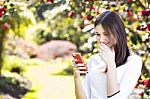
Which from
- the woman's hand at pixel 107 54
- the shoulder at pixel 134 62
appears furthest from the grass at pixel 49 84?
the woman's hand at pixel 107 54

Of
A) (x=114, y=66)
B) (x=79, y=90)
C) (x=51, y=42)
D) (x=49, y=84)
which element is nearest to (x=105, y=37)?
(x=114, y=66)

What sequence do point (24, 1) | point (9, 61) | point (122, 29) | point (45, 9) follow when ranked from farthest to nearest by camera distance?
1. point (9, 61)
2. point (45, 9)
3. point (24, 1)
4. point (122, 29)

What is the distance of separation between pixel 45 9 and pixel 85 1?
2.16ft

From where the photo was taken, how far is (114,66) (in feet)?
9.49

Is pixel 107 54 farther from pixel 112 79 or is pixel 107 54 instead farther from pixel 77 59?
pixel 77 59

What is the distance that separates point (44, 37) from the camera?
19.2m

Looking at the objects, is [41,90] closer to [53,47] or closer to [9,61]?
[9,61]

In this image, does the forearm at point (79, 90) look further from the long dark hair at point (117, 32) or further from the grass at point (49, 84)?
the grass at point (49, 84)

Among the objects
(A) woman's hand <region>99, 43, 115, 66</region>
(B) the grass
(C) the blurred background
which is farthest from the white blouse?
(B) the grass

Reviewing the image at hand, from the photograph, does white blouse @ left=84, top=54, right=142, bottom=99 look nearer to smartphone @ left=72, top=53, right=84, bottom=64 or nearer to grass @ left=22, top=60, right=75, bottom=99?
smartphone @ left=72, top=53, right=84, bottom=64

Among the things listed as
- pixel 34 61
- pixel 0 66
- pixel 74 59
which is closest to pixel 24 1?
pixel 74 59

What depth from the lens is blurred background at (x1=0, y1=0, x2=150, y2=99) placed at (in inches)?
212

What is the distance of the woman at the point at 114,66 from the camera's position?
2.95 m

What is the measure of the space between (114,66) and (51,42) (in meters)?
15.7
